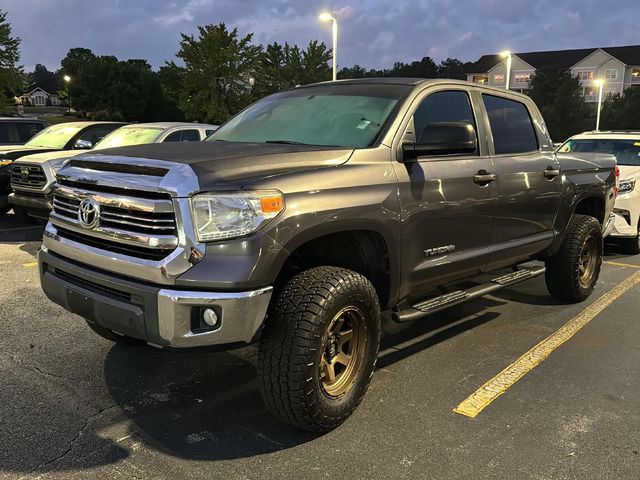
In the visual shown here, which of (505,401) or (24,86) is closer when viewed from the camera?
(505,401)

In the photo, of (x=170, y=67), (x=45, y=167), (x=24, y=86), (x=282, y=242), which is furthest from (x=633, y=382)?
(x=170, y=67)

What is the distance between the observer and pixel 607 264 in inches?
300

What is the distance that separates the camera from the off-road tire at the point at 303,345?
2.87 metres

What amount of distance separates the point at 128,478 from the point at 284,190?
1557mm

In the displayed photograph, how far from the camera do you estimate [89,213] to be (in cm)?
310

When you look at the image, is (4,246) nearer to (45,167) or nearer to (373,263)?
(45,167)

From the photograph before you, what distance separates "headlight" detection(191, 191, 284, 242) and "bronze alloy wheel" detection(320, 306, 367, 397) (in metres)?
0.72

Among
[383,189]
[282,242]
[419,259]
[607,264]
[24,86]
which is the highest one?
[24,86]

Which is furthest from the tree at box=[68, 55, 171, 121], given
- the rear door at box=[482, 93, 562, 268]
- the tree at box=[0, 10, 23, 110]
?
the rear door at box=[482, 93, 562, 268]

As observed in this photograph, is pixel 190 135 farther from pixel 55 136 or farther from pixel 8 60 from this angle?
pixel 8 60

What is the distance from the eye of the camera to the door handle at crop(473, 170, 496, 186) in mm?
4078

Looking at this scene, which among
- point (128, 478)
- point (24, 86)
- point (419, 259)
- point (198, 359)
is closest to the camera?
point (128, 478)

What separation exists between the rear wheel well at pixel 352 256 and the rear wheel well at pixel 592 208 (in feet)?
10.7

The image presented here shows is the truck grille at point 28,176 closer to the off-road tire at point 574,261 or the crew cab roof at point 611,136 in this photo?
the off-road tire at point 574,261
